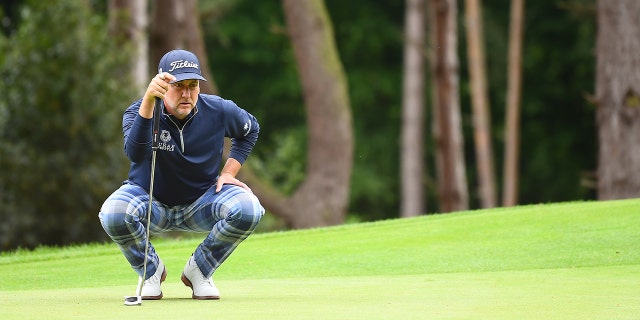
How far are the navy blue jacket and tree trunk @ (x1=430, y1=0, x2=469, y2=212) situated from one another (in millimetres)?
16988

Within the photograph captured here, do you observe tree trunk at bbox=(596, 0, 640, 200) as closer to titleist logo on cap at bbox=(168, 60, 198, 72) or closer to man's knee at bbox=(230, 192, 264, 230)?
man's knee at bbox=(230, 192, 264, 230)

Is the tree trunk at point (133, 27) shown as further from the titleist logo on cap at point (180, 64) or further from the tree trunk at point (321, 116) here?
the titleist logo on cap at point (180, 64)

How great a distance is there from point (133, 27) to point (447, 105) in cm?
662

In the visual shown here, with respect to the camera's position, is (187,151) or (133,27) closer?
(187,151)

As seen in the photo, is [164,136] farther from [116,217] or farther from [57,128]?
[57,128]

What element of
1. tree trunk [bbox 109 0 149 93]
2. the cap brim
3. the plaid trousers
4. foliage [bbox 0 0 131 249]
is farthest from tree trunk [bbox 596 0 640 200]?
the cap brim

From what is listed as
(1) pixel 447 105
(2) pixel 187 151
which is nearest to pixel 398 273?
(2) pixel 187 151

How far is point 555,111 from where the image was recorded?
113ft

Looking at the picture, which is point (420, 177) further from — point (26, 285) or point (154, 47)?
point (26, 285)

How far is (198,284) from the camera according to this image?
7027mm

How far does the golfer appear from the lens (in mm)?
6898

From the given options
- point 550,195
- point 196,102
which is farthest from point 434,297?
point 550,195

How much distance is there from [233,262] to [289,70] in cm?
2630

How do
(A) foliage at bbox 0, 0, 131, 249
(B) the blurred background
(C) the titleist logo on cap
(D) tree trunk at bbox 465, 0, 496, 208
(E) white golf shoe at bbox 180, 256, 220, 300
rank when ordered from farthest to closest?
(D) tree trunk at bbox 465, 0, 496, 208 → (B) the blurred background → (A) foliage at bbox 0, 0, 131, 249 → (E) white golf shoe at bbox 180, 256, 220, 300 → (C) the titleist logo on cap
